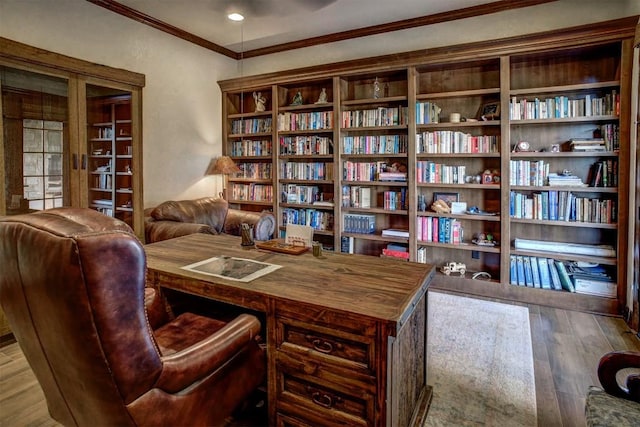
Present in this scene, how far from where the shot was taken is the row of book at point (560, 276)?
324cm

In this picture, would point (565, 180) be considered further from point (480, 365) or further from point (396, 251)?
point (480, 365)

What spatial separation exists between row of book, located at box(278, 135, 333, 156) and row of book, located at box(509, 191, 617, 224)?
202 centimetres

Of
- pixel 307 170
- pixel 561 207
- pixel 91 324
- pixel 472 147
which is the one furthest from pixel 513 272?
pixel 91 324

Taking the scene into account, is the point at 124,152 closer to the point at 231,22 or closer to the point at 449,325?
the point at 231,22

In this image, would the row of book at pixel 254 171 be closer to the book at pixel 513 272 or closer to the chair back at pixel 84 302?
the book at pixel 513 272

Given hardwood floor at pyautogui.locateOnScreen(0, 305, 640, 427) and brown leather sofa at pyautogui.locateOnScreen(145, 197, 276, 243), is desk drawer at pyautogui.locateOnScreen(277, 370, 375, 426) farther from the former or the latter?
brown leather sofa at pyautogui.locateOnScreen(145, 197, 276, 243)

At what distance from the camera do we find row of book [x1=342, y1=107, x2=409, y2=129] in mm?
3959

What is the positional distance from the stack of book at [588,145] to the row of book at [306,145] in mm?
2373

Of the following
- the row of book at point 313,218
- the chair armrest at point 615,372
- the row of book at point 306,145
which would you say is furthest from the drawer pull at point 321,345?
the row of book at point 306,145

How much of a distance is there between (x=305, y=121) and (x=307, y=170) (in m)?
0.58

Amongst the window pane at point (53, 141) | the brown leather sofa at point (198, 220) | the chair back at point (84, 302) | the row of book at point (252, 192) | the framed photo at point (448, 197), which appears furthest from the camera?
the row of book at point (252, 192)

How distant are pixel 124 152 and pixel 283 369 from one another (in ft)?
10.4

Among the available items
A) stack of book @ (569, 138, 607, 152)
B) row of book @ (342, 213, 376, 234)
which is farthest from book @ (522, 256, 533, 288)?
row of book @ (342, 213, 376, 234)

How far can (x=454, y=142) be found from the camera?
371cm
